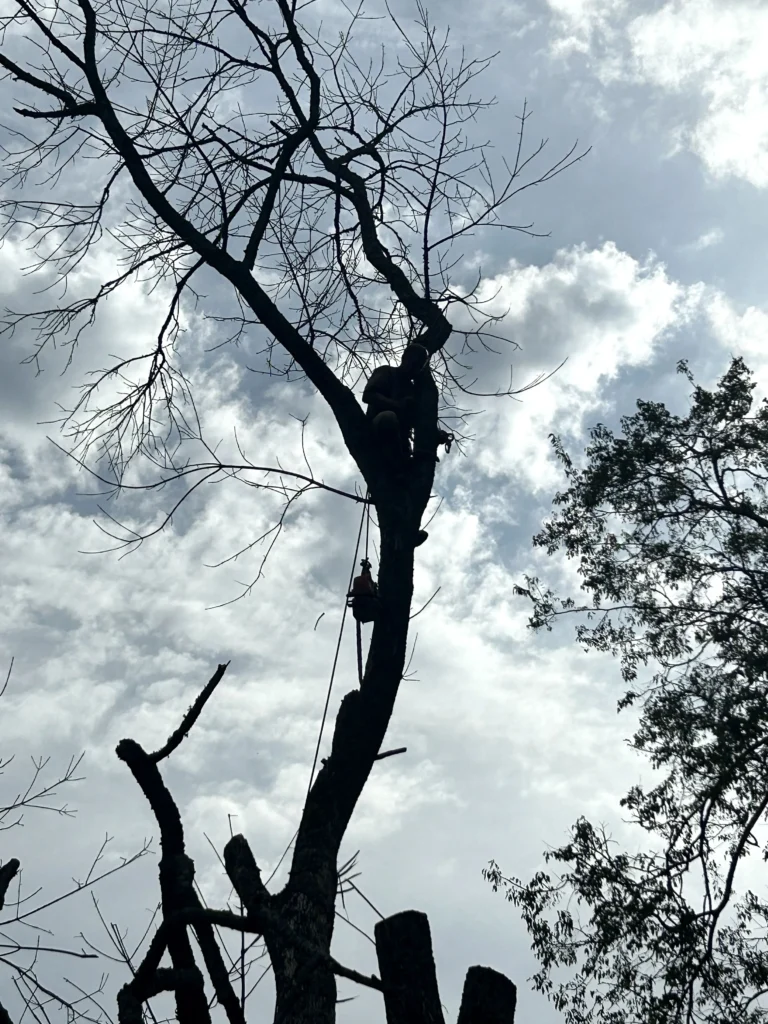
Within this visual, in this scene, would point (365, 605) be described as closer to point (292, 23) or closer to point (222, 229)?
point (222, 229)

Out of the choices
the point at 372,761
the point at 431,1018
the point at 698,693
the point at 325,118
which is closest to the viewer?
the point at 431,1018

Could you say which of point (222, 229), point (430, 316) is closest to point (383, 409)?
point (430, 316)

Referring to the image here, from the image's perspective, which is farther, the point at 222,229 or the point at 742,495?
the point at 742,495

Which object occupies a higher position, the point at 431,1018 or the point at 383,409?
the point at 383,409

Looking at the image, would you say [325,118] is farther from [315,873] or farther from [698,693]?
[698,693]

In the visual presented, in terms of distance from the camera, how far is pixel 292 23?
4723 millimetres

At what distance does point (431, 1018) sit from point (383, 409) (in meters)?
2.55

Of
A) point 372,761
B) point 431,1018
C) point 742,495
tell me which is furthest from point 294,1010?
point 742,495

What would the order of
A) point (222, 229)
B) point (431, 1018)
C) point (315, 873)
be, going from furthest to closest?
point (222, 229)
point (315, 873)
point (431, 1018)

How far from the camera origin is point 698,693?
10867 mm

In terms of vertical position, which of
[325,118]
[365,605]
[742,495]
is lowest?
[365,605]

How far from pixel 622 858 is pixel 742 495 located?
4491 mm

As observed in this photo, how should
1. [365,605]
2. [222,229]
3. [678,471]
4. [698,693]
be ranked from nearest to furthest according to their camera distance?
1. [365,605]
2. [222,229]
3. [698,693]
4. [678,471]

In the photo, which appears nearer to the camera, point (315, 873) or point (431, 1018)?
point (431, 1018)
